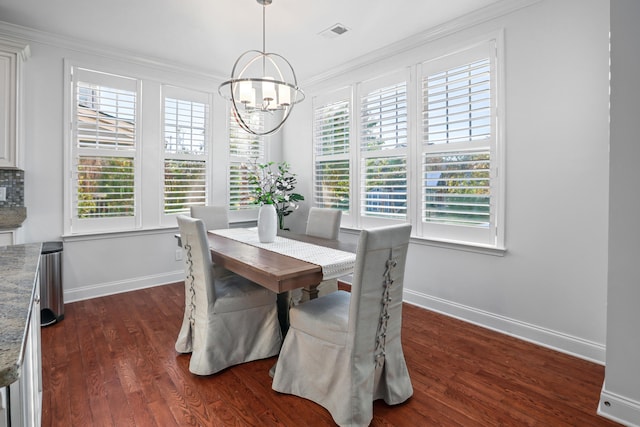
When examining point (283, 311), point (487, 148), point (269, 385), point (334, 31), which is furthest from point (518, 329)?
point (334, 31)

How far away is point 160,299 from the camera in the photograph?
3.76 m

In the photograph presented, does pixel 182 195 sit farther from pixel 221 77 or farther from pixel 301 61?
pixel 301 61

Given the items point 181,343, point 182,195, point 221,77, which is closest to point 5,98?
point 182,195

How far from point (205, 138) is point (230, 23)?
5.58 feet

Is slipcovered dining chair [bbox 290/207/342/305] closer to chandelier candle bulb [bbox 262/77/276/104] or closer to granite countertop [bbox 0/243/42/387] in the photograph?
chandelier candle bulb [bbox 262/77/276/104]

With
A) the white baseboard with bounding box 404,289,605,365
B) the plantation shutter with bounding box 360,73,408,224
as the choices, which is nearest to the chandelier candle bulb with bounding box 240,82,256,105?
the plantation shutter with bounding box 360,73,408,224

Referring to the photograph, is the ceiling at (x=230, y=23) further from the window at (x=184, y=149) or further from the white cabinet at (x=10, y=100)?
the window at (x=184, y=149)

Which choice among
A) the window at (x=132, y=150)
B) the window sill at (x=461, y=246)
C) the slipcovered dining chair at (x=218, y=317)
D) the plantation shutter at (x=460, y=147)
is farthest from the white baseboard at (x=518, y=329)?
the window at (x=132, y=150)

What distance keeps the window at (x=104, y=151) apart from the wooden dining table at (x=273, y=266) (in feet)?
5.32

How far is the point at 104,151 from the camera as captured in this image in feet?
12.5

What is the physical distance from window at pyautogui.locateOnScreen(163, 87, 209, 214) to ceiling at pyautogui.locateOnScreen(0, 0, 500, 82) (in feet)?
1.85

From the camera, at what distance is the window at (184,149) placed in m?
4.26

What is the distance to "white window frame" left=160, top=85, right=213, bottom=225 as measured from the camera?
4.21m

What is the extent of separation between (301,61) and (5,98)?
286cm
